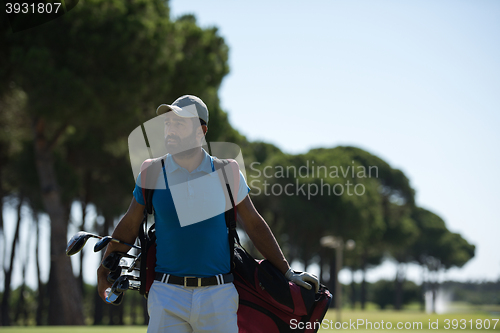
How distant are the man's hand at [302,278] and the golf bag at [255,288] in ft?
0.09

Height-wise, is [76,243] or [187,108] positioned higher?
[187,108]

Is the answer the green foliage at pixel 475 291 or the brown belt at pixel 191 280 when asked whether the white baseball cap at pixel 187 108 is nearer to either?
the brown belt at pixel 191 280

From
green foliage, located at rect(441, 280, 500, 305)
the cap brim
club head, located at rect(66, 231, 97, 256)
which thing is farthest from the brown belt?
green foliage, located at rect(441, 280, 500, 305)

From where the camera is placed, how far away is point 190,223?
251 centimetres

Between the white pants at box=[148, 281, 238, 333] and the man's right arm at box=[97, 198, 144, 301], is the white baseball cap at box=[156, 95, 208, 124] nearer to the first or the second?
the man's right arm at box=[97, 198, 144, 301]

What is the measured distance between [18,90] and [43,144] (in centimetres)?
201

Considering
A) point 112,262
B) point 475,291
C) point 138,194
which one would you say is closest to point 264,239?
point 138,194

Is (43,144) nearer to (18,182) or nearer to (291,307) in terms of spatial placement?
(18,182)

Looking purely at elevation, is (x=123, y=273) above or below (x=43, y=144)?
below

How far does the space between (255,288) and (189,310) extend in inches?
15.5

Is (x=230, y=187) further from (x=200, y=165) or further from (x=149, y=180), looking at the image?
(x=149, y=180)

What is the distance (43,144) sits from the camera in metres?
18.0

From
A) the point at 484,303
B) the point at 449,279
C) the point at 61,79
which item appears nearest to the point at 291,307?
the point at 61,79

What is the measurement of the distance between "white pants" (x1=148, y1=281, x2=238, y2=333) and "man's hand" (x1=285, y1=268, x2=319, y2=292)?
40 centimetres
